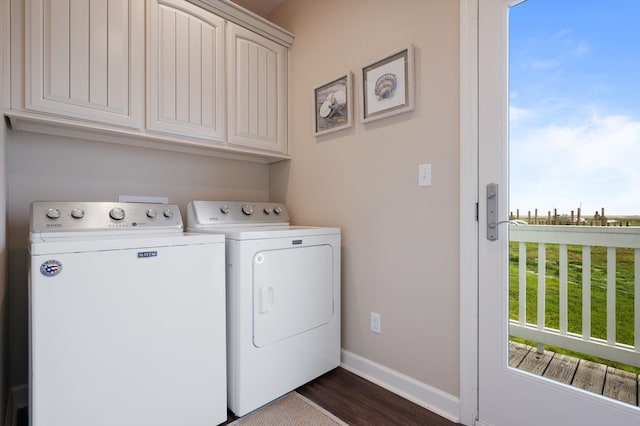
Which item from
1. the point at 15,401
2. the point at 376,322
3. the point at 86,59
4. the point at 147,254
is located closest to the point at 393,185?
the point at 376,322

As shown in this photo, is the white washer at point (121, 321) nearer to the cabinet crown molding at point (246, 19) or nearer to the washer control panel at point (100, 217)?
the washer control panel at point (100, 217)

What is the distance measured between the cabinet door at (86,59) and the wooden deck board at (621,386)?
2400 millimetres

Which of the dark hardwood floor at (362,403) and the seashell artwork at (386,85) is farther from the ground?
the seashell artwork at (386,85)

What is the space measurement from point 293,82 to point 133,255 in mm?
1743

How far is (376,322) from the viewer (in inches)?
73.4

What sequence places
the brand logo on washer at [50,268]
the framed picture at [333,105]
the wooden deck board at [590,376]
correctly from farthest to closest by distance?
the framed picture at [333,105], the wooden deck board at [590,376], the brand logo on washer at [50,268]

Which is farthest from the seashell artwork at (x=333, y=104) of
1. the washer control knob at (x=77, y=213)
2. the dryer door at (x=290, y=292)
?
the washer control knob at (x=77, y=213)

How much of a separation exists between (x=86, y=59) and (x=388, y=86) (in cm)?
155

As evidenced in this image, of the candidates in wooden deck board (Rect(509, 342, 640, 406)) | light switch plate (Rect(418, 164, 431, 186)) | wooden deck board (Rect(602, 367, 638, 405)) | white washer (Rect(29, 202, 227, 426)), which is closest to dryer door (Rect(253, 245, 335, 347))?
white washer (Rect(29, 202, 227, 426))

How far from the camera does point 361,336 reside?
1.95 metres

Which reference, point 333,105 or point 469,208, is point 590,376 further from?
point 333,105

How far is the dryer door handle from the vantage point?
1568 millimetres

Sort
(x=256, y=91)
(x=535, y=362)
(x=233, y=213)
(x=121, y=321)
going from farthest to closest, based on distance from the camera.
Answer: (x=256, y=91)
(x=233, y=213)
(x=535, y=362)
(x=121, y=321)

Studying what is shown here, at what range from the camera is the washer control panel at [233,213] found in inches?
73.1
